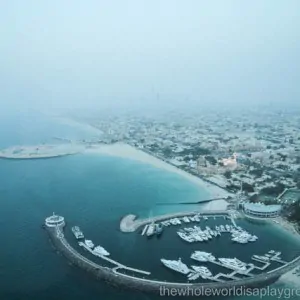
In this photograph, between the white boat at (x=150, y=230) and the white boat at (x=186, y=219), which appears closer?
the white boat at (x=150, y=230)

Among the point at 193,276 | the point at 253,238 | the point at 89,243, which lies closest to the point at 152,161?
the point at 253,238

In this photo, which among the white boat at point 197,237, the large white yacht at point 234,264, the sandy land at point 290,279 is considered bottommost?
the white boat at point 197,237

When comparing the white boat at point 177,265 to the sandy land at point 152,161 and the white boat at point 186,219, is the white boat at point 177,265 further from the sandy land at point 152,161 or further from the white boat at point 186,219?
the sandy land at point 152,161

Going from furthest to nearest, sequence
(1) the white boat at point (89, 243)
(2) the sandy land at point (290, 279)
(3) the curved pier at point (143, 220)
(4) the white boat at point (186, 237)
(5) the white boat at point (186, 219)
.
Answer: (5) the white boat at point (186, 219) < (3) the curved pier at point (143, 220) < (4) the white boat at point (186, 237) < (1) the white boat at point (89, 243) < (2) the sandy land at point (290, 279)

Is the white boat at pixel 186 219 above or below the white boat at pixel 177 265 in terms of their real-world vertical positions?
below

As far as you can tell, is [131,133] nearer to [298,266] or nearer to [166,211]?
[166,211]

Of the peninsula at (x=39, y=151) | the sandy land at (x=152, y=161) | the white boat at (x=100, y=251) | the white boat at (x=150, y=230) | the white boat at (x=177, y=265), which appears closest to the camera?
the white boat at (x=177, y=265)

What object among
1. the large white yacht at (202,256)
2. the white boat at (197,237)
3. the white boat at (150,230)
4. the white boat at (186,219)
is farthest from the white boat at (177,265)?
the white boat at (186,219)

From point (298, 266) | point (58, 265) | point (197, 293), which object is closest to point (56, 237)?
point (58, 265)
